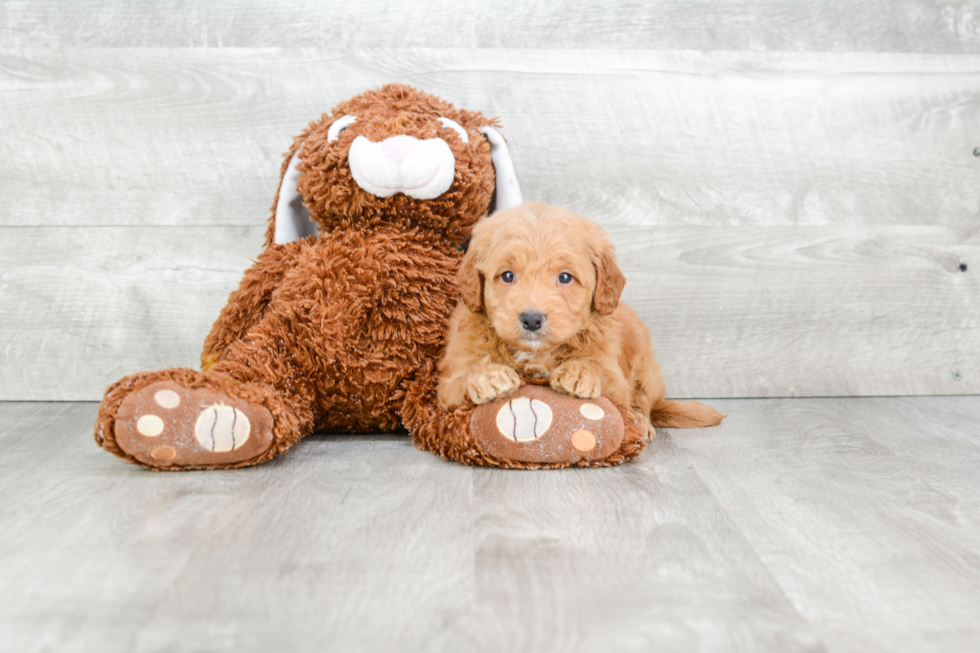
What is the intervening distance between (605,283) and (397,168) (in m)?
0.49

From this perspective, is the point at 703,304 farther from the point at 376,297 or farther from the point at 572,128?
Result: the point at 376,297

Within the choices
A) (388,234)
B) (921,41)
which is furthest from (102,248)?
(921,41)

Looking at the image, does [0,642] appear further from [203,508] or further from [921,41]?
[921,41]

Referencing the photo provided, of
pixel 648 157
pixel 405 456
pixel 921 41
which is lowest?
pixel 405 456

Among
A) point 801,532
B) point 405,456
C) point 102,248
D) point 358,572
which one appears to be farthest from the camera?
point 102,248

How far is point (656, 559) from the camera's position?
1.09 metres

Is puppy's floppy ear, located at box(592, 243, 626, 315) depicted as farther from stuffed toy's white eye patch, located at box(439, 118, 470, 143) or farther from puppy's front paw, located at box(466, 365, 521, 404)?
stuffed toy's white eye patch, located at box(439, 118, 470, 143)

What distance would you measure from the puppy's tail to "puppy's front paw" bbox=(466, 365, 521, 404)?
1.78ft

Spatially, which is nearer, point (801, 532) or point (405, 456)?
point (801, 532)

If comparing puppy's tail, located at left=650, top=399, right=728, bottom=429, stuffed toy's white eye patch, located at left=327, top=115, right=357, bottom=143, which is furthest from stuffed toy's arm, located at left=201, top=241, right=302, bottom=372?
puppy's tail, located at left=650, top=399, right=728, bottom=429

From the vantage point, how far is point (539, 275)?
55.6 inches

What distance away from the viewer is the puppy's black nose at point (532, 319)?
1.37 metres

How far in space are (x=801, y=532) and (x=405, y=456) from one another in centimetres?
75

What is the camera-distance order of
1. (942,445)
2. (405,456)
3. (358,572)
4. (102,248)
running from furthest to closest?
(102,248) < (942,445) < (405,456) < (358,572)
